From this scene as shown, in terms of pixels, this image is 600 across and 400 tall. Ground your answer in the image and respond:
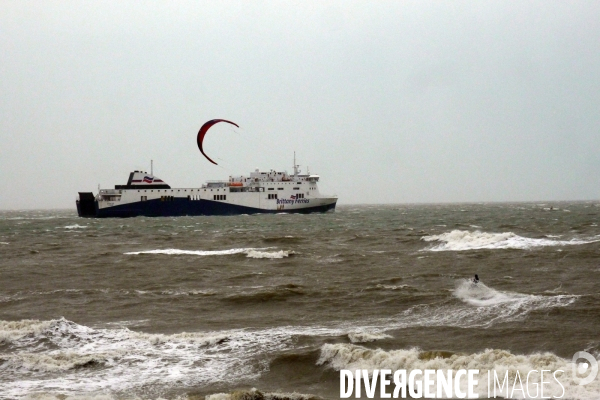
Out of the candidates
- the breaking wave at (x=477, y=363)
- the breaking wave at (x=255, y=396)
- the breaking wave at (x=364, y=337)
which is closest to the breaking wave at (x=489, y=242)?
the breaking wave at (x=364, y=337)

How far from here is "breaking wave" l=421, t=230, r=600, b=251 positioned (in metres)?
31.8

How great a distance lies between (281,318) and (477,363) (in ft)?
20.7

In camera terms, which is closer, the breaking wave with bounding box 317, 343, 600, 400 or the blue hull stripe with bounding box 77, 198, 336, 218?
the breaking wave with bounding box 317, 343, 600, 400

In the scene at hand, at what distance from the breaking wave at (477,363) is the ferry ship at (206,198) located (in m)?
68.6

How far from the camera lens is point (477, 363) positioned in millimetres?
10602

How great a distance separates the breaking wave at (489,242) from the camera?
31.8m

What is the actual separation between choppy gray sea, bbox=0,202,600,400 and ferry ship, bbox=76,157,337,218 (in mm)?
48038

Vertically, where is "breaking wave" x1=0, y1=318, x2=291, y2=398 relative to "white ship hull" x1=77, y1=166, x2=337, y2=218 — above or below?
below

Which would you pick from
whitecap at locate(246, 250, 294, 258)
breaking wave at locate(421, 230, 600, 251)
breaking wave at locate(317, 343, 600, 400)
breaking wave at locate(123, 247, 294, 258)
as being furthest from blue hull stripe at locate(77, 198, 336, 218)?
breaking wave at locate(317, 343, 600, 400)

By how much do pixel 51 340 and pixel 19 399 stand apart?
4150mm

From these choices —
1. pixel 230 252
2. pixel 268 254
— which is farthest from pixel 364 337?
pixel 230 252

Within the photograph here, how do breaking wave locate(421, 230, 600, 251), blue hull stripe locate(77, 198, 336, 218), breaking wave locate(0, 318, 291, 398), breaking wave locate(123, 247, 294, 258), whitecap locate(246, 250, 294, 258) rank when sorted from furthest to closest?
blue hull stripe locate(77, 198, 336, 218) → breaking wave locate(421, 230, 600, 251) → breaking wave locate(123, 247, 294, 258) → whitecap locate(246, 250, 294, 258) → breaking wave locate(0, 318, 291, 398)

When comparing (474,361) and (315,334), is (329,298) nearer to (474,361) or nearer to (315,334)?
(315,334)

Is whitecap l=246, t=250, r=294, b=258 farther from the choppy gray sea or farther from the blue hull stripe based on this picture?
the blue hull stripe
